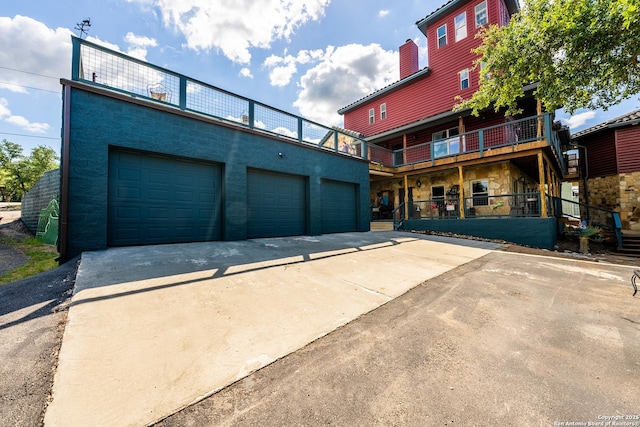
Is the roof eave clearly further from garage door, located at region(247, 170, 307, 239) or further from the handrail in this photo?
garage door, located at region(247, 170, 307, 239)

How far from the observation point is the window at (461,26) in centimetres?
1339

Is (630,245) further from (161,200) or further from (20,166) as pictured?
(20,166)

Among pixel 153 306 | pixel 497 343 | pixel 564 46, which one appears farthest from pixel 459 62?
pixel 153 306

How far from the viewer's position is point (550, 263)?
216 inches

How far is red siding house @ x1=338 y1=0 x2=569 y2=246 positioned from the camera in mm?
10523

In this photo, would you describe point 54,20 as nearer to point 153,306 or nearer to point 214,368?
point 153,306

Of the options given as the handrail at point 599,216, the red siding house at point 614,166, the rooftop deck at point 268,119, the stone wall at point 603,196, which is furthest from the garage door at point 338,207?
the red siding house at point 614,166

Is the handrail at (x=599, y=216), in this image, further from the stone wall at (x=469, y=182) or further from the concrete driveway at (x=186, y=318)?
the concrete driveway at (x=186, y=318)

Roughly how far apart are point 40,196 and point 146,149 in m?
7.62

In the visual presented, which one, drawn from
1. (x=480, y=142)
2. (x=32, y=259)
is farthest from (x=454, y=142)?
(x=32, y=259)

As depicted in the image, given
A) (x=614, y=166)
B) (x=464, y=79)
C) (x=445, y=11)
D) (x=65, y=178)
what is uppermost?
(x=445, y=11)

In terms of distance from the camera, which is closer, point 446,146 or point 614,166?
point 446,146

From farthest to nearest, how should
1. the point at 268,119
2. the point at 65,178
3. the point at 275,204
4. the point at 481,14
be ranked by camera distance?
the point at 481,14, the point at 275,204, the point at 268,119, the point at 65,178

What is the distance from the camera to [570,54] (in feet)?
22.2
